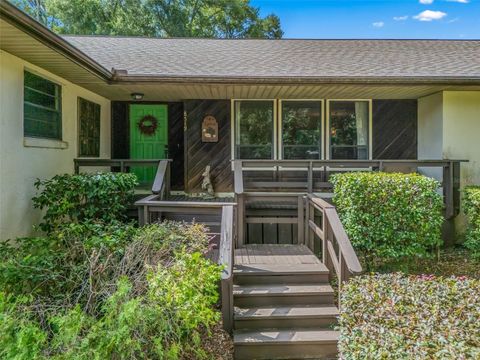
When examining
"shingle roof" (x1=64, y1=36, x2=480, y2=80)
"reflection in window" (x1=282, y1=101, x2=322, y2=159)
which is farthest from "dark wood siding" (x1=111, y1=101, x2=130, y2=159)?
"reflection in window" (x1=282, y1=101, x2=322, y2=159)

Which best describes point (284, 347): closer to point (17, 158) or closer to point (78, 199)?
point (78, 199)

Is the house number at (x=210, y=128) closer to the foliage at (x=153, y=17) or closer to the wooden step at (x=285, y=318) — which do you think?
the wooden step at (x=285, y=318)

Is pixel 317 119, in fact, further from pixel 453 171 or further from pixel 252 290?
pixel 252 290

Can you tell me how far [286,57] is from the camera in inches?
340

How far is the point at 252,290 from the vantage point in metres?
4.66

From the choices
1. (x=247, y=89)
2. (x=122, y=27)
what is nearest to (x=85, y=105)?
(x=247, y=89)

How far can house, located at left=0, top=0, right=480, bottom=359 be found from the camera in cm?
462

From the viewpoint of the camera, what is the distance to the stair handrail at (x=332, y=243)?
4.04 m

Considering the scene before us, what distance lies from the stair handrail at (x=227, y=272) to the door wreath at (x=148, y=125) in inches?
210

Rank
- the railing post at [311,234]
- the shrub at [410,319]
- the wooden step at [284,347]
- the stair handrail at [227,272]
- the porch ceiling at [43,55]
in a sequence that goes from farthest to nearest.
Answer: the railing post at [311,234] → the porch ceiling at [43,55] → the wooden step at [284,347] → the stair handrail at [227,272] → the shrub at [410,319]

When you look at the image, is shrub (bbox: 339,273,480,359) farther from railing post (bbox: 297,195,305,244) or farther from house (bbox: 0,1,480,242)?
house (bbox: 0,1,480,242)

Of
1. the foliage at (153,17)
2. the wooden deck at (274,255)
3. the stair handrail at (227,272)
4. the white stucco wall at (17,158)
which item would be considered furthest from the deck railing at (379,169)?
the foliage at (153,17)

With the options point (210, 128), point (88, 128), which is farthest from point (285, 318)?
point (88, 128)

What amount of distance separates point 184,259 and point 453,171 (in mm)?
5802
